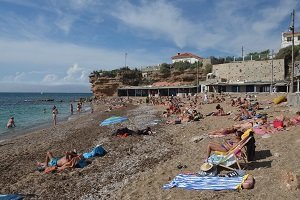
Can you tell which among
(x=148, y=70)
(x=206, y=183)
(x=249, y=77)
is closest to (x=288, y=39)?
(x=249, y=77)

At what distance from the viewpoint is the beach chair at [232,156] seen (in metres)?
8.16

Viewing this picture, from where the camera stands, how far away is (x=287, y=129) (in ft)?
39.2

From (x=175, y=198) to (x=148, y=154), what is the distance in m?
4.99

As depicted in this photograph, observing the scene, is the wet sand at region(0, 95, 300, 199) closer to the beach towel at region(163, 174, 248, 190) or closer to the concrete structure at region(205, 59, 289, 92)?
the beach towel at region(163, 174, 248, 190)

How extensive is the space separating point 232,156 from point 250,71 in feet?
162

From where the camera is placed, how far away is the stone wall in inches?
2060

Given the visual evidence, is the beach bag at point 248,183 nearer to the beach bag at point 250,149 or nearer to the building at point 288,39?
the beach bag at point 250,149

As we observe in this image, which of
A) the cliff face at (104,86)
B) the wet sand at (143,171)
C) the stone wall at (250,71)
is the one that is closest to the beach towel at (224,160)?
the wet sand at (143,171)

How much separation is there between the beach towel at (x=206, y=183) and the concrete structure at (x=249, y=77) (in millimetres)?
41853

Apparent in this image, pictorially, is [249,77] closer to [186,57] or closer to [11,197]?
[186,57]

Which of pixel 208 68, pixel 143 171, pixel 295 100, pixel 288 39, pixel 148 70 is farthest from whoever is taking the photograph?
pixel 148 70

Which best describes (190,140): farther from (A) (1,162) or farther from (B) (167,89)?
(B) (167,89)

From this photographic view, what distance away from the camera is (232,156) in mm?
8258

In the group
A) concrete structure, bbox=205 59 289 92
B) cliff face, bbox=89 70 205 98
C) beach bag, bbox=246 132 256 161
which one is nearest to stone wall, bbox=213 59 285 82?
concrete structure, bbox=205 59 289 92
